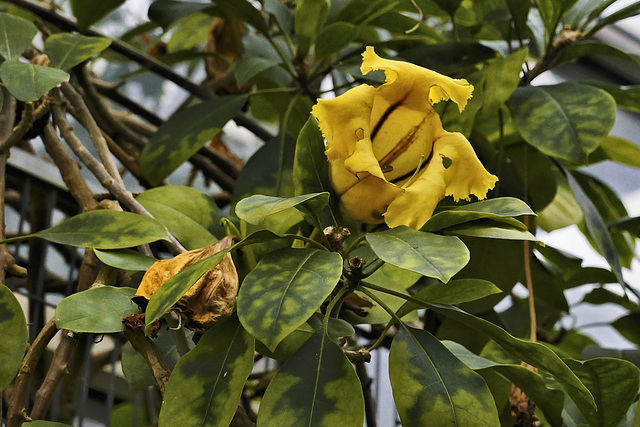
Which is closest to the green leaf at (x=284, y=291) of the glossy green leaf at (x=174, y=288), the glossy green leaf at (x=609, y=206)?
the glossy green leaf at (x=174, y=288)

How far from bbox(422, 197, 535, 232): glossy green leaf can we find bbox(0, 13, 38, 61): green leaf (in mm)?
474

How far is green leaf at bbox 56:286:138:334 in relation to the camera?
537 mm

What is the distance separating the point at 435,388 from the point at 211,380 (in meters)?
0.18

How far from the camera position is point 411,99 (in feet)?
1.91

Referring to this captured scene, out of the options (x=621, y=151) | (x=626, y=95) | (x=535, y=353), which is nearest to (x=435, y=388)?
(x=535, y=353)

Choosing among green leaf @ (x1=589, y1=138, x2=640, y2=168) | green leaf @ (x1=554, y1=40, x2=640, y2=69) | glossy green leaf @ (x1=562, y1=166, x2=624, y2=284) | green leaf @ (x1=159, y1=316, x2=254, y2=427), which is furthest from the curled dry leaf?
green leaf @ (x1=589, y1=138, x2=640, y2=168)

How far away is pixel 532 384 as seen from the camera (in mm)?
630

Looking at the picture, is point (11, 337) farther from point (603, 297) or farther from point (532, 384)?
point (603, 297)

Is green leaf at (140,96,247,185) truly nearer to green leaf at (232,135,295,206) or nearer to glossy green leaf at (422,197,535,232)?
green leaf at (232,135,295,206)

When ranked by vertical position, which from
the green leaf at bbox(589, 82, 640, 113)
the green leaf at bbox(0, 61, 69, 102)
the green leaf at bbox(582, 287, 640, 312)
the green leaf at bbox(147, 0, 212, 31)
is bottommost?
the green leaf at bbox(582, 287, 640, 312)

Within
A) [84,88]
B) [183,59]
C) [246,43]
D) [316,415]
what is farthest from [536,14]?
[316,415]

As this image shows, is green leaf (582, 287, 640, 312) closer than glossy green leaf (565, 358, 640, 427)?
No

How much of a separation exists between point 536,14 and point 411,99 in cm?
58

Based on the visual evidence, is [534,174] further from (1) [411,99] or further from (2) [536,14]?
(1) [411,99]
